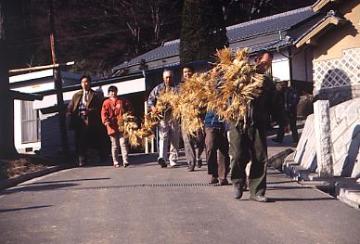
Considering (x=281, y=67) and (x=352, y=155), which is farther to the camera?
(x=281, y=67)

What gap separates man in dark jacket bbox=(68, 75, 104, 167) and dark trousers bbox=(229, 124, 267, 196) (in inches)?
261

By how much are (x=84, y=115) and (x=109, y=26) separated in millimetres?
22243

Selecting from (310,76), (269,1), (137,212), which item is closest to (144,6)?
(269,1)

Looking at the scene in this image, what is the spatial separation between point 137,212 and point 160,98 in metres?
5.09

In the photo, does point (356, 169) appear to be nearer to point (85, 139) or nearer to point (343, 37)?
point (85, 139)

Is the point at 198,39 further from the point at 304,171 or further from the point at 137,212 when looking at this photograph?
the point at 137,212

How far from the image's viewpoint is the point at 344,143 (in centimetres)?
1038

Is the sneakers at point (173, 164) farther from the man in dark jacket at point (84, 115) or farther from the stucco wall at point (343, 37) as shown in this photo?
the stucco wall at point (343, 37)

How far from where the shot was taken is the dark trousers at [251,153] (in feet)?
26.3

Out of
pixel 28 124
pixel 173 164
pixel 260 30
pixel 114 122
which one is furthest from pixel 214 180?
pixel 260 30

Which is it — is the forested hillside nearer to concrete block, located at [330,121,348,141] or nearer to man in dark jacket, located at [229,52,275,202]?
concrete block, located at [330,121,348,141]

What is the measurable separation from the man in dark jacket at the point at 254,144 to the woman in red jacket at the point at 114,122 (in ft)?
18.0

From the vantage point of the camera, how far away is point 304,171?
10.8 meters

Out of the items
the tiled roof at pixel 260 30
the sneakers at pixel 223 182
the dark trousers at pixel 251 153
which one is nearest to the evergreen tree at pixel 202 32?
the tiled roof at pixel 260 30
